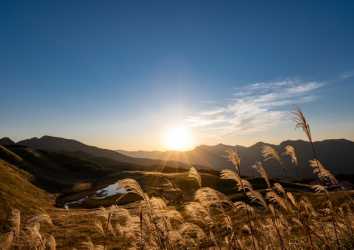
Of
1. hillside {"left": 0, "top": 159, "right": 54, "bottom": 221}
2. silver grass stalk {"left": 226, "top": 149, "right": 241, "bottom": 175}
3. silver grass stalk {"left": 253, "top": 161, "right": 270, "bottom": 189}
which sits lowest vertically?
hillside {"left": 0, "top": 159, "right": 54, "bottom": 221}

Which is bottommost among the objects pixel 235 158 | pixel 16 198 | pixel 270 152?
pixel 16 198

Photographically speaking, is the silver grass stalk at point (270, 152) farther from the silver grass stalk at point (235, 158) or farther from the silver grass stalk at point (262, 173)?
the silver grass stalk at point (235, 158)

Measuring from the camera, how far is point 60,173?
5723 inches

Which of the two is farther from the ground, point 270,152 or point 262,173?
point 270,152

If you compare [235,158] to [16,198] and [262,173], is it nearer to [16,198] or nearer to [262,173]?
[262,173]

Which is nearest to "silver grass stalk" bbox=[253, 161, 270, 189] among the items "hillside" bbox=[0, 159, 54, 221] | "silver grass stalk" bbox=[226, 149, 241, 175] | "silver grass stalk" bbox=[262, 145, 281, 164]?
"silver grass stalk" bbox=[262, 145, 281, 164]

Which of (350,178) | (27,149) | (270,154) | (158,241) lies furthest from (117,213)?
(27,149)

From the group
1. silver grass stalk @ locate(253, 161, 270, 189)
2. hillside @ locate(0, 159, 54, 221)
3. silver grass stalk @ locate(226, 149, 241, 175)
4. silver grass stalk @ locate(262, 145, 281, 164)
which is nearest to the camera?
silver grass stalk @ locate(226, 149, 241, 175)

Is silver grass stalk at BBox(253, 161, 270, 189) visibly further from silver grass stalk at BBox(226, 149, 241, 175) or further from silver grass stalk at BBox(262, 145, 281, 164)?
silver grass stalk at BBox(226, 149, 241, 175)

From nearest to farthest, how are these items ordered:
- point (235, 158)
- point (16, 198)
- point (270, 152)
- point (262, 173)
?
point (235, 158)
point (262, 173)
point (270, 152)
point (16, 198)

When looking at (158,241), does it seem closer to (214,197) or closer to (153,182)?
(214,197)

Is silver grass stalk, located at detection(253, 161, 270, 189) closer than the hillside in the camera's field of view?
Yes

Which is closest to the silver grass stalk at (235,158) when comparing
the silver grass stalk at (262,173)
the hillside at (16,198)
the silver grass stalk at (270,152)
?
the silver grass stalk at (262,173)

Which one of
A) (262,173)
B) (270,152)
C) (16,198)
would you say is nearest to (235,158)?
(262,173)
